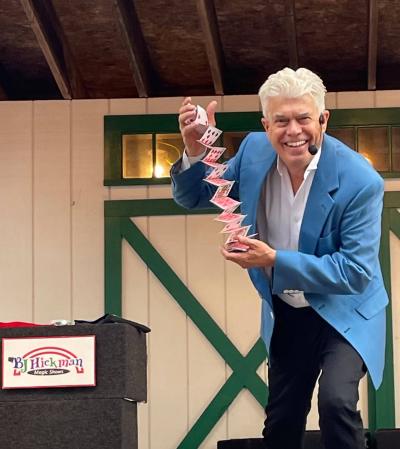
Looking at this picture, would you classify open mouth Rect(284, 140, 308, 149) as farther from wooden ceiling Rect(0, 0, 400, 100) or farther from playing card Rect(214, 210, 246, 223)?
wooden ceiling Rect(0, 0, 400, 100)

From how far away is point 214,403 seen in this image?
6.52m

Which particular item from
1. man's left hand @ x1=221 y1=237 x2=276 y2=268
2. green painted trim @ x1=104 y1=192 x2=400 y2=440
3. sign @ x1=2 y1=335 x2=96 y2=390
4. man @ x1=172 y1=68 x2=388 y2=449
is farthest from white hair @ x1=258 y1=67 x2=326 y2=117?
green painted trim @ x1=104 y1=192 x2=400 y2=440

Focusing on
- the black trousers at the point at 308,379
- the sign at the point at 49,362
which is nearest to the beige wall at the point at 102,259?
the sign at the point at 49,362

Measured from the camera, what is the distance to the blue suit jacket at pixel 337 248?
9.70 feet

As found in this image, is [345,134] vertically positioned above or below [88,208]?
above

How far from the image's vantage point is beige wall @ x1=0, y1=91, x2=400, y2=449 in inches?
258

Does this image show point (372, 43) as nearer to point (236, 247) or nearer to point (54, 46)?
point (54, 46)

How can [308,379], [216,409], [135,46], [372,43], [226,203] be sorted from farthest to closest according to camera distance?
[216,409] < [135,46] < [372,43] < [308,379] < [226,203]

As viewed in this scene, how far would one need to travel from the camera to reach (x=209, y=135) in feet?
10.2

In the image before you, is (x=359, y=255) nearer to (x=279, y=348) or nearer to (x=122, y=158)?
(x=279, y=348)

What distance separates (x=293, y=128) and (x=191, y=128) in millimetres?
304

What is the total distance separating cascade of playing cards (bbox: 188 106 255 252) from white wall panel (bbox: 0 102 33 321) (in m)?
3.67

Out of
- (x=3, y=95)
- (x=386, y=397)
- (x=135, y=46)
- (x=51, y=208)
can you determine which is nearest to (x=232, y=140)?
(x=135, y=46)

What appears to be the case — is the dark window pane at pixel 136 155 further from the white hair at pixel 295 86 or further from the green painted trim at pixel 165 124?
the white hair at pixel 295 86
